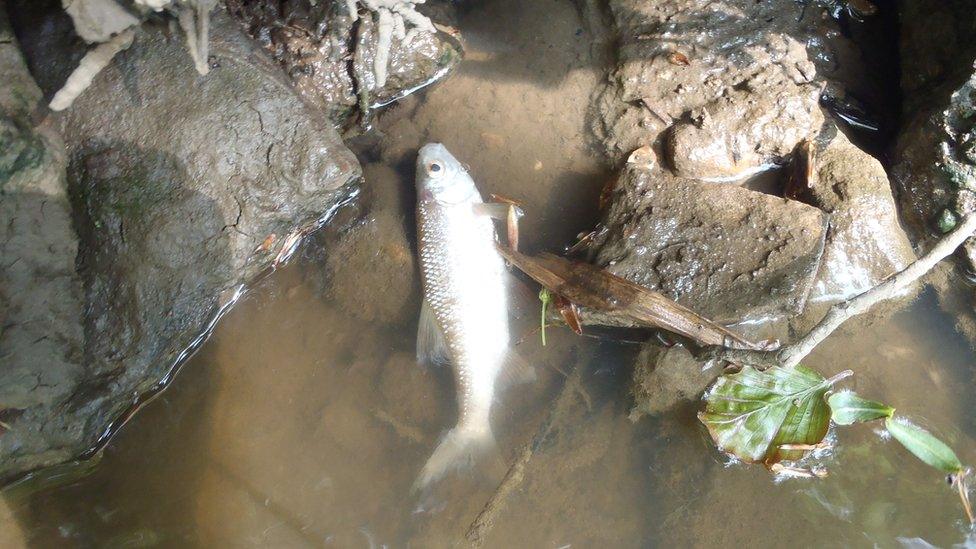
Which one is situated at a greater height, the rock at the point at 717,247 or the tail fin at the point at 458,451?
the rock at the point at 717,247

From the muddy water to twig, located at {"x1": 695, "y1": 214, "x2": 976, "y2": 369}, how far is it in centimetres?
53

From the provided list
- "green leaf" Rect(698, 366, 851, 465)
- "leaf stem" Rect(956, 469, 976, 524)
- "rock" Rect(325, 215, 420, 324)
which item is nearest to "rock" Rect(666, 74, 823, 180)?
"green leaf" Rect(698, 366, 851, 465)

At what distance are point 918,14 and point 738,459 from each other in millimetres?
2775

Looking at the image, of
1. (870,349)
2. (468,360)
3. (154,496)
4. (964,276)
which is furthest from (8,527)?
(964,276)

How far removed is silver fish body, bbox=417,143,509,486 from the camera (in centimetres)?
365

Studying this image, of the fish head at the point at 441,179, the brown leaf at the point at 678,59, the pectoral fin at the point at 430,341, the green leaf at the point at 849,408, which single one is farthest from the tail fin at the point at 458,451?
the brown leaf at the point at 678,59

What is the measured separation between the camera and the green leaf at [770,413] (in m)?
3.19

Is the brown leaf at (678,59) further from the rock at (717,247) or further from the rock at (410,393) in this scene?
the rock at (410,393)

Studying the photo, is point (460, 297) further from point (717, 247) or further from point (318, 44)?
point (318, 44)

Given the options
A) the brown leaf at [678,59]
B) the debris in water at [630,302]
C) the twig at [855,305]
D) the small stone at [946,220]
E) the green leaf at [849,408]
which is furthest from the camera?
the brown leaf at [678,59]

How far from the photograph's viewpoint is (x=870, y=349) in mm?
3623

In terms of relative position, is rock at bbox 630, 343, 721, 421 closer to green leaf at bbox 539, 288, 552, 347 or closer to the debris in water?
the debris in water

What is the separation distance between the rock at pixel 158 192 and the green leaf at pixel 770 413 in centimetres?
252

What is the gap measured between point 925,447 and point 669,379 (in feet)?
3.84
